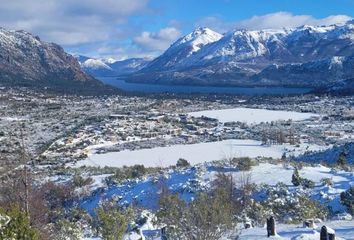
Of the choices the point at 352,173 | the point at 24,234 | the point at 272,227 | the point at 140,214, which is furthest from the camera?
the point at 352,173

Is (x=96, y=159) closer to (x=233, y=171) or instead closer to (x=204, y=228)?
(x=233, y=171)

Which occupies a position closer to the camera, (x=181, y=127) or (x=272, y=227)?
(x=272, y=227)

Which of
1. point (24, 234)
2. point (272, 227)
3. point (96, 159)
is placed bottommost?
point (96, 159)

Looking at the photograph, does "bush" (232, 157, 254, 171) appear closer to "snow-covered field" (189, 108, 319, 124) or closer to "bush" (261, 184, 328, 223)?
"bush" (261, 184, 328, 223)

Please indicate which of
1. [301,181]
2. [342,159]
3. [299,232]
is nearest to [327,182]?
[301,181]

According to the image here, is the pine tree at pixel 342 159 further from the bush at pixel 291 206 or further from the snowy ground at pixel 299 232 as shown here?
the snowy ground at pixel 299 232

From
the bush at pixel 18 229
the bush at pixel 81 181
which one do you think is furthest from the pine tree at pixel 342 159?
the bush at pixel 18 229

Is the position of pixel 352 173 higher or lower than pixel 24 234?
lower

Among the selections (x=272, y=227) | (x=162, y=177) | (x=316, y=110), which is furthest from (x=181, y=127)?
(x=272, y=227)
